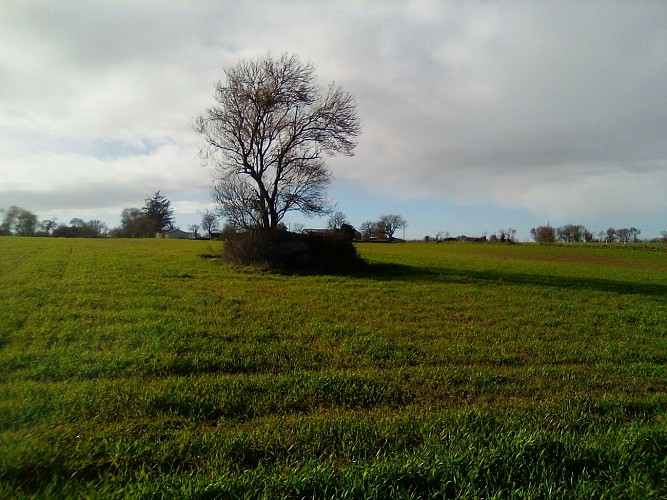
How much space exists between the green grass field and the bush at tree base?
1079cm

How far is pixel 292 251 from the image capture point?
20.3 meters

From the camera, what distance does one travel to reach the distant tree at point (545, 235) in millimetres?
75875

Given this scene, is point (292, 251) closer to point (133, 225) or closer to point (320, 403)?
point (320, 403)

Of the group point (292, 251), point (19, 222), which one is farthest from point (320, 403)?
point (19, 222)

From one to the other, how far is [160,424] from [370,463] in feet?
6.77

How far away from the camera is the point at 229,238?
21.9 meters

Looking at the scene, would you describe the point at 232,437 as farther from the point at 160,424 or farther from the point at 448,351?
the point at 448,351

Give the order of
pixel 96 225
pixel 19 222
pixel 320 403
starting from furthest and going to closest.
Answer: pixel 96 225
pixel 19 222
pixel 320 403

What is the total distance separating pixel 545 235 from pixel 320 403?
84.5 meters

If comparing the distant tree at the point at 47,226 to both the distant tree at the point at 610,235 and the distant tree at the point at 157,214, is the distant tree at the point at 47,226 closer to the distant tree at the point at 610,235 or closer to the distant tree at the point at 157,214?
the distant tree at the point at 157,214

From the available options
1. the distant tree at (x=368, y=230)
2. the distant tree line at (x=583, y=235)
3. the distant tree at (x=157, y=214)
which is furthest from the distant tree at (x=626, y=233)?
the distant tree at (x=157, y=214)

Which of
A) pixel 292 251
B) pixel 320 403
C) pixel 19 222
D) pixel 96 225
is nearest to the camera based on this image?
pixel 320 403

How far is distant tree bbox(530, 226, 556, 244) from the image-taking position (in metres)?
75.9

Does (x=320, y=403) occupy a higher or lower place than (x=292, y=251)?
lower
